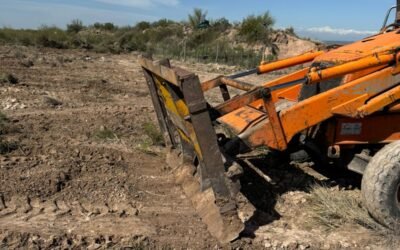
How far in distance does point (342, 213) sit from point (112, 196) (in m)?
2.39

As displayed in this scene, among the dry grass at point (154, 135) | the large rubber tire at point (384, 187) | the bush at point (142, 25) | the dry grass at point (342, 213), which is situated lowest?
the dry grass at point (342, 213)

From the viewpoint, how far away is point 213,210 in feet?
15.9

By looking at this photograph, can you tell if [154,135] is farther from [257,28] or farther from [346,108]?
[257,28]

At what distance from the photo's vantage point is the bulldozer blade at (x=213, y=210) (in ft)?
14.8

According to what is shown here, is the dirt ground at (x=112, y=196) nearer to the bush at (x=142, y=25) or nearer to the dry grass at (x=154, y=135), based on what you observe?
the dry grass at (x=154, y=135)

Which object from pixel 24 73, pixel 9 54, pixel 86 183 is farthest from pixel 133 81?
pixel 86 183

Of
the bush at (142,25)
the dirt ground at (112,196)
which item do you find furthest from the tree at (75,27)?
the dirt ground at (112,196)

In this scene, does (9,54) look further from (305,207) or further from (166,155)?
(305,207)

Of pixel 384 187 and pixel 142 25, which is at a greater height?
pixel 142 25

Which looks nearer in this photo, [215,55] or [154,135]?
[154,135]

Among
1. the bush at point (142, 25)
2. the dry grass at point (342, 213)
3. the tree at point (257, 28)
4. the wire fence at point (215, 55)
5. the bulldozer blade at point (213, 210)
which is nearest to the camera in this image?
the bulldozer blade at point (213, 210)

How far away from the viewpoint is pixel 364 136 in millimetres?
5238

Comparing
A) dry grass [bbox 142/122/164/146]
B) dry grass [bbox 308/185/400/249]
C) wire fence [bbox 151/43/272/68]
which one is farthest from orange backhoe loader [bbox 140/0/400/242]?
wire fence [bbox 151/43/272/68]

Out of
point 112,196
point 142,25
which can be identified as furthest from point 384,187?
point 142,25
